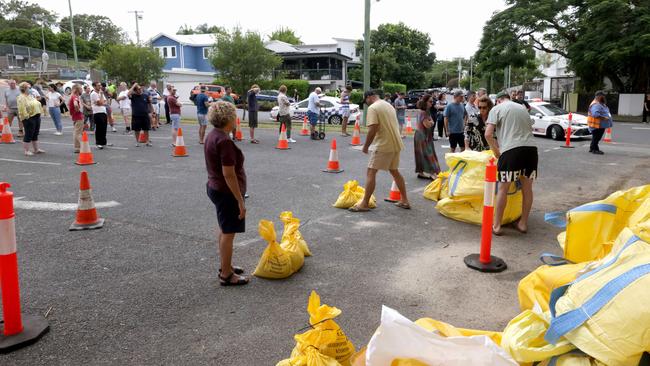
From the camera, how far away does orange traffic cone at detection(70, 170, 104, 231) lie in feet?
20.3

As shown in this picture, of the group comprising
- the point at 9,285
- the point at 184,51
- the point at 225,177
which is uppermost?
the point at 184,51

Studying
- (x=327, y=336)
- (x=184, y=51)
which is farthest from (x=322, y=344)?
(x=184, y=51)

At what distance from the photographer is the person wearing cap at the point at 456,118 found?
1016 cm

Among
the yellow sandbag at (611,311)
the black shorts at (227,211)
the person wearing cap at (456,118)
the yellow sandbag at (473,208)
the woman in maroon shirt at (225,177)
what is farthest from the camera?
the person wearing cap at (456,118)

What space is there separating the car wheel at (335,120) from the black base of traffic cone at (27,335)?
20.4 m

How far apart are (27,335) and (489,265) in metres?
4.08

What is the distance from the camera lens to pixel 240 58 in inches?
1099

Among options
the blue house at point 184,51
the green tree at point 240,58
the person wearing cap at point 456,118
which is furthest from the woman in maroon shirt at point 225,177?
the blue house at point 184,51

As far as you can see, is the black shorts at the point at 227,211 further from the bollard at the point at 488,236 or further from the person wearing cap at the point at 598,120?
the person wearing cap at the point at 598,120

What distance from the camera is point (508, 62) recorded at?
34.1 meters

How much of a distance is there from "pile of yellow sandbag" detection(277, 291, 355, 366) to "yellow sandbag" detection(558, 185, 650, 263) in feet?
8.08

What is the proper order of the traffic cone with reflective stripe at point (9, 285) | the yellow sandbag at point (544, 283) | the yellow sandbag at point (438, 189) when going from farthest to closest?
the yellow sandbag at point (438, 189) → the traffic cone with reflective stripe at point (9, 285) → the yellow sandbag at point (544, 283)

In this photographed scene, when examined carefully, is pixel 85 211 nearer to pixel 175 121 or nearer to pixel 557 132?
pixel 175 121

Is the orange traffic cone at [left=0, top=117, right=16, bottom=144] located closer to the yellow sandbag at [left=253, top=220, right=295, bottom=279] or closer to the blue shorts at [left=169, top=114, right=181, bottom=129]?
the blue shorts at [left=169, top=114, right=181, bottom=129]
